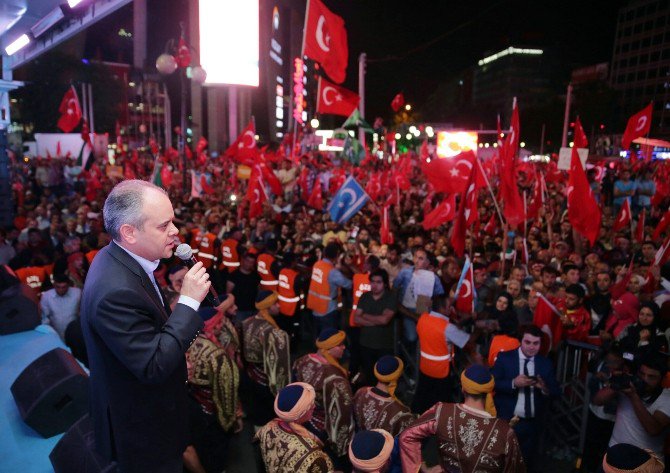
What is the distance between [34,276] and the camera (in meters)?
7.39

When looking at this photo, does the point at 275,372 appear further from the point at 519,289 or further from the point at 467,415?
the point at 519,289

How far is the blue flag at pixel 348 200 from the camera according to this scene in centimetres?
944

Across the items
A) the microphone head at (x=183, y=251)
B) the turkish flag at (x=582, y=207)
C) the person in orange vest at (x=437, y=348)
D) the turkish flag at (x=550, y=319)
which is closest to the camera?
the microphone head at (x=183, y=251)

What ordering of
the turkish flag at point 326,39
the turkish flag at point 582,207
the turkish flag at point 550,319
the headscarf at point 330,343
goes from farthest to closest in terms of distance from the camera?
the turkish flag at point 326,39
the turkish flag at point 582,207
the turkish flag at point 550,319
the headscarf at point 330,343

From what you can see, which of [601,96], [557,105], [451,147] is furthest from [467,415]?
[557,105]

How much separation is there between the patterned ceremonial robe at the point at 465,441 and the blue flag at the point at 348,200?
6329 mm

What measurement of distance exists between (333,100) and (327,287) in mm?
6147

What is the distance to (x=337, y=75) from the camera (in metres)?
10.2

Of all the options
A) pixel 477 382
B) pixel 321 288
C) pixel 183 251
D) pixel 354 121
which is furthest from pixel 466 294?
pixel 354 121

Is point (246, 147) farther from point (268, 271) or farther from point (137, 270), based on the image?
point (137, 270)

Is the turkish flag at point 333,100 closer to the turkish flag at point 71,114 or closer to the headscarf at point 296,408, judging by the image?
the turkish flag at point 71,114

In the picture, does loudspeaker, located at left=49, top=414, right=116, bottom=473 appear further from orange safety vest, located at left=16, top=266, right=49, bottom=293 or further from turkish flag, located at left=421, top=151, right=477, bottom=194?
turkish flag, located at left=421, top=151, right=477, bottom=194

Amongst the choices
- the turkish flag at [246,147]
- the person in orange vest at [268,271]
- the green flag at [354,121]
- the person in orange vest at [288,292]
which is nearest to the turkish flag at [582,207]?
the person in orange vest at [288,292]

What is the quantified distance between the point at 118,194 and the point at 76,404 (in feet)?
6.89
